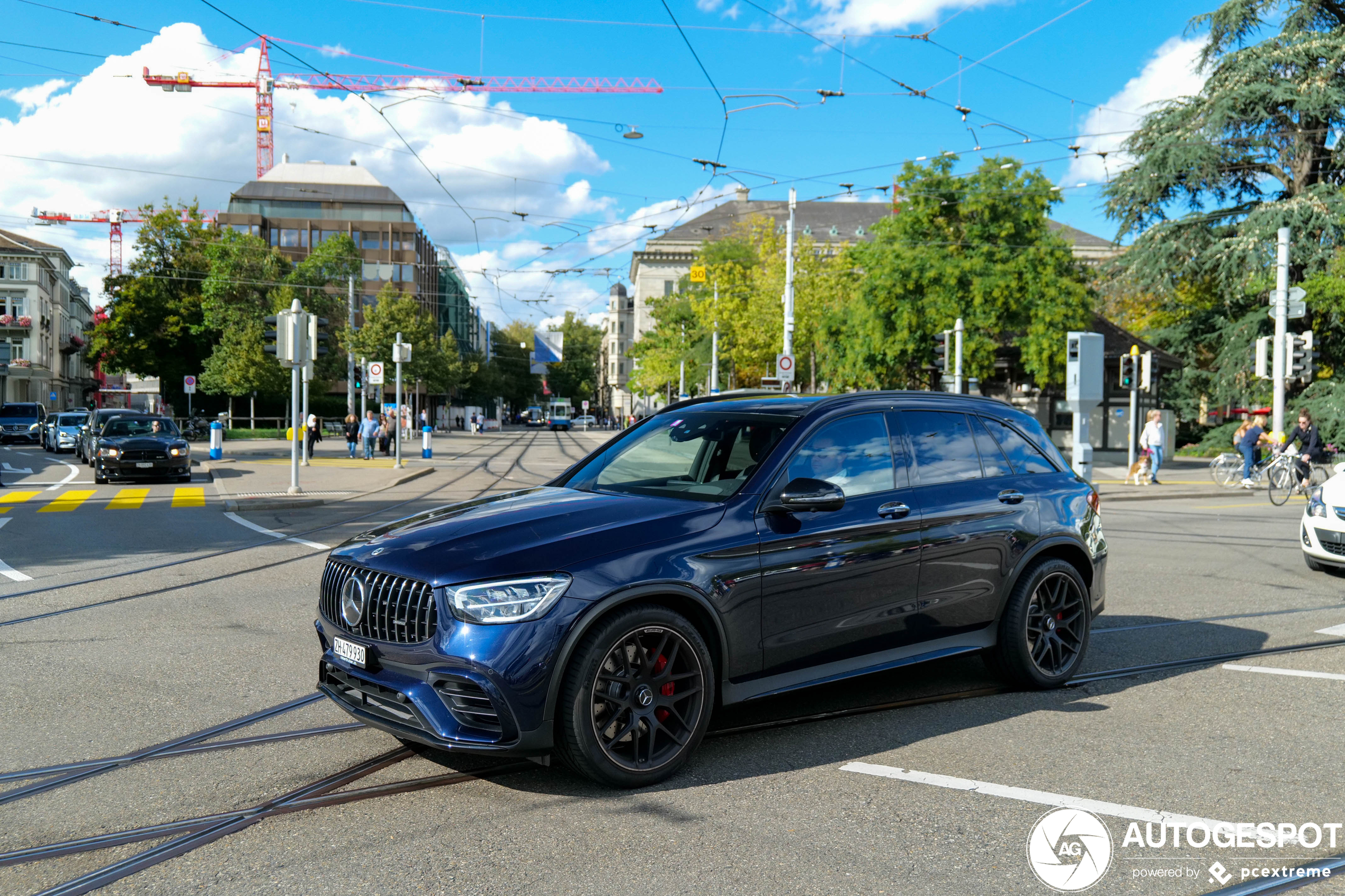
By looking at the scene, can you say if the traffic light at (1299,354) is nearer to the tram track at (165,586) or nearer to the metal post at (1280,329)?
the metal post at (1280,329)

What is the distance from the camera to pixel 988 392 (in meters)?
40.2

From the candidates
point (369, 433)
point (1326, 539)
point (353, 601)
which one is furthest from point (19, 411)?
point (353, 601)

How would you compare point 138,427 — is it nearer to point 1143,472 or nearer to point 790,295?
point 790,295

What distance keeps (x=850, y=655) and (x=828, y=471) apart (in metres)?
0.87

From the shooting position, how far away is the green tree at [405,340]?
65875 millimetres

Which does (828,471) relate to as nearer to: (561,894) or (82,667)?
(561,894)

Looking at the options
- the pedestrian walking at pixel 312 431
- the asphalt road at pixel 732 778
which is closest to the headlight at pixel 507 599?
the asphalt road at pixel 732 778

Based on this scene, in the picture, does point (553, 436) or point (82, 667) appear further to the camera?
point (553, 436)

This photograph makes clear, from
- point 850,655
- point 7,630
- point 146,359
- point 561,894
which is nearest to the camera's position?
point 561,894

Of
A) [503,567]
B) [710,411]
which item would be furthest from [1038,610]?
[503,567]

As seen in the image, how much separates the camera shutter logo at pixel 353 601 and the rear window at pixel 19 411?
5452cm

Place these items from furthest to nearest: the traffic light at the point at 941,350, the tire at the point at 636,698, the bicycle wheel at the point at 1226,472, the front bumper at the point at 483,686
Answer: the traffic light at the point at 941,350 → the bicycle wheel at the point at 1226,472 → the tire at the point at 636,698 → the front bumper at the point at 483,686

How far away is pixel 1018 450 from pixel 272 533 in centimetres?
1082

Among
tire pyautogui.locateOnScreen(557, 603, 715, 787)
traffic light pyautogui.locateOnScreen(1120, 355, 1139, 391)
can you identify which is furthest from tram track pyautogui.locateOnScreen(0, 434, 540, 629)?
traffic light pyautogui.locateOnScreen(1120, 355, 1139, 391)
